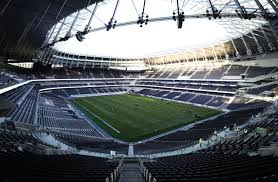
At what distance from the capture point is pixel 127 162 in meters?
22.7

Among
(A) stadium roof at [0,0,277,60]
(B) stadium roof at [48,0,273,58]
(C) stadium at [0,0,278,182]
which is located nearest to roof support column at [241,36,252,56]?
(C) stadium at [0,0,278,182]

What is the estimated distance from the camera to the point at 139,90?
8256 centimetres

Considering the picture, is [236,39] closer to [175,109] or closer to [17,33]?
[175,109]

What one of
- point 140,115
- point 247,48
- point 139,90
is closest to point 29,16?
point 140,115

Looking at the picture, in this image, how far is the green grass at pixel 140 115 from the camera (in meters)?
38.6

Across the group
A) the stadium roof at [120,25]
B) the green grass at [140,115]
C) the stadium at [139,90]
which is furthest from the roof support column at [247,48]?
the green grass at [140,115]

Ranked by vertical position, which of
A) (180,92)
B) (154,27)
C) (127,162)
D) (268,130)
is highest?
(154,27)

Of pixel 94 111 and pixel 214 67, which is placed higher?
pixel 214 67

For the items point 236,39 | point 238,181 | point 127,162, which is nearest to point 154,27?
point 236,39

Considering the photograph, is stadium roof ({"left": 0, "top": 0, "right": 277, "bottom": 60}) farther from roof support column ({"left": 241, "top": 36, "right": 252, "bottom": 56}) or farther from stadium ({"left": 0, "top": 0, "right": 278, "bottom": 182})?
roof support column ({"left": 241, "top": 36, "right": 252, "bottom": 56})

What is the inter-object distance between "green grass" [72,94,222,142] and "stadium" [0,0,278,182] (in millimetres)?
200

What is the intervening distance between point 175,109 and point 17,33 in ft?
91.7

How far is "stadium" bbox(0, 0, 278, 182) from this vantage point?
12.5 metres

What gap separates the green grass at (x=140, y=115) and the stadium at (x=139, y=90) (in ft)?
0.65
